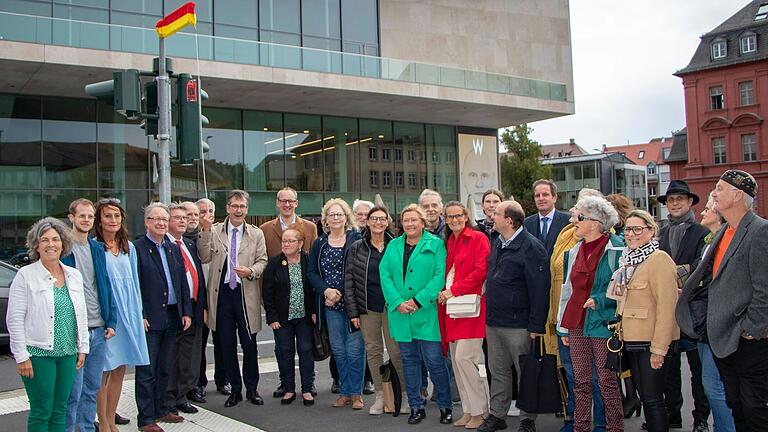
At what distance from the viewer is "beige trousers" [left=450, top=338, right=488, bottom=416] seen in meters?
6.47

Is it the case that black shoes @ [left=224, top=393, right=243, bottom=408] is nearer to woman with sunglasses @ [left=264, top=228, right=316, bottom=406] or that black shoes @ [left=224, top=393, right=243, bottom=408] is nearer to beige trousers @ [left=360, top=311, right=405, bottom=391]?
woman with sunglasses @ [left=264, top=228, right=316, bottom=406]

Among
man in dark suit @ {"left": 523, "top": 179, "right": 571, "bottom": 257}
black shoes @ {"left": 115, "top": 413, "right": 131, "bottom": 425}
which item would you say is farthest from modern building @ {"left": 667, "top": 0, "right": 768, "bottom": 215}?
black shoes @ {"left": 115, "top": 413, "right": 131, "bottom": 425}

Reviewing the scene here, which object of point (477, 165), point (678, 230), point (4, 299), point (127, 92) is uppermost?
point (477, 165)

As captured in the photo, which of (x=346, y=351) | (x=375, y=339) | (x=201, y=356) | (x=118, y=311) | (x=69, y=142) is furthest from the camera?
(x=69, y=142)

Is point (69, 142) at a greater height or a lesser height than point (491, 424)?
greater

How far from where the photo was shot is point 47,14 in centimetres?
2144

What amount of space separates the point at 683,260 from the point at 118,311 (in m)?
5.00

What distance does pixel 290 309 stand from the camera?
7.50 m

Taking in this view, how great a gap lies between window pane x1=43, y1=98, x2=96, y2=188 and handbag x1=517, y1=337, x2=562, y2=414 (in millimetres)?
20732

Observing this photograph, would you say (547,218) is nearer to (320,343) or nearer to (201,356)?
(320,343)

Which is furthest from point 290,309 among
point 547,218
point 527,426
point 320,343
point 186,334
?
point 547,218

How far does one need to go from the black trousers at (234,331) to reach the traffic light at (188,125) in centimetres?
174

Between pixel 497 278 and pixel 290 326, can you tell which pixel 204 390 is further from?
pixel 497 278

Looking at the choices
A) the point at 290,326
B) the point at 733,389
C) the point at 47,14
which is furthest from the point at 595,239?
the point at 47,14
